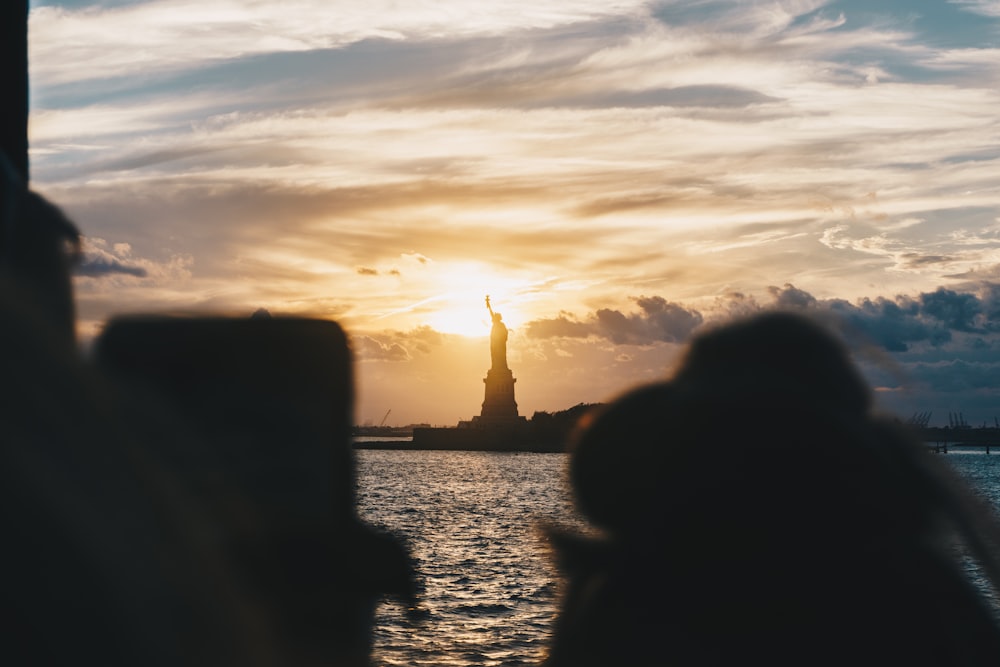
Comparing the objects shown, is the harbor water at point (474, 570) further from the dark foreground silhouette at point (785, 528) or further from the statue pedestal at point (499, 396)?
the statue pedestal at point (499, 396)

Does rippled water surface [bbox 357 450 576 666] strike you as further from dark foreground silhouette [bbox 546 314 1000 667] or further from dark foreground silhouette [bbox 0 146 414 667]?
dark foreground silhouette [bbox 0 146 414 667]

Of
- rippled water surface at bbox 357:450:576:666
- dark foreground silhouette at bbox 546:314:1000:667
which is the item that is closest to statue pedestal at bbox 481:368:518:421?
rippled water surface at bbox 357:450:576:666

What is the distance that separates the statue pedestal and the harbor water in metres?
17.2

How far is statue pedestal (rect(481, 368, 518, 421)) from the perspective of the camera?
10019 cm

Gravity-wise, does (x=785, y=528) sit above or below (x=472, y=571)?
above

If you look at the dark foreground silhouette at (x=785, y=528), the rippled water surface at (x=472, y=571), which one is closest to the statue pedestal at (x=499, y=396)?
the rippled water surface at (x=472, y=571)

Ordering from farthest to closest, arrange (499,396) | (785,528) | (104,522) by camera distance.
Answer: (499,396)
(785,528)
(104,522)

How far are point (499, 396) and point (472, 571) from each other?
67.1m

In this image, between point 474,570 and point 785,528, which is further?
point 474,570

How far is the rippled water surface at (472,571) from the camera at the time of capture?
21.7 metres

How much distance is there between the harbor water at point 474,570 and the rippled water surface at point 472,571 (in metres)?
0.01

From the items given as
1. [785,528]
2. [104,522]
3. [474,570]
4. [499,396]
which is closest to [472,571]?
[474,570]

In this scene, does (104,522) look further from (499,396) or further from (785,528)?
(499,396)

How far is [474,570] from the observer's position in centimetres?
3644
